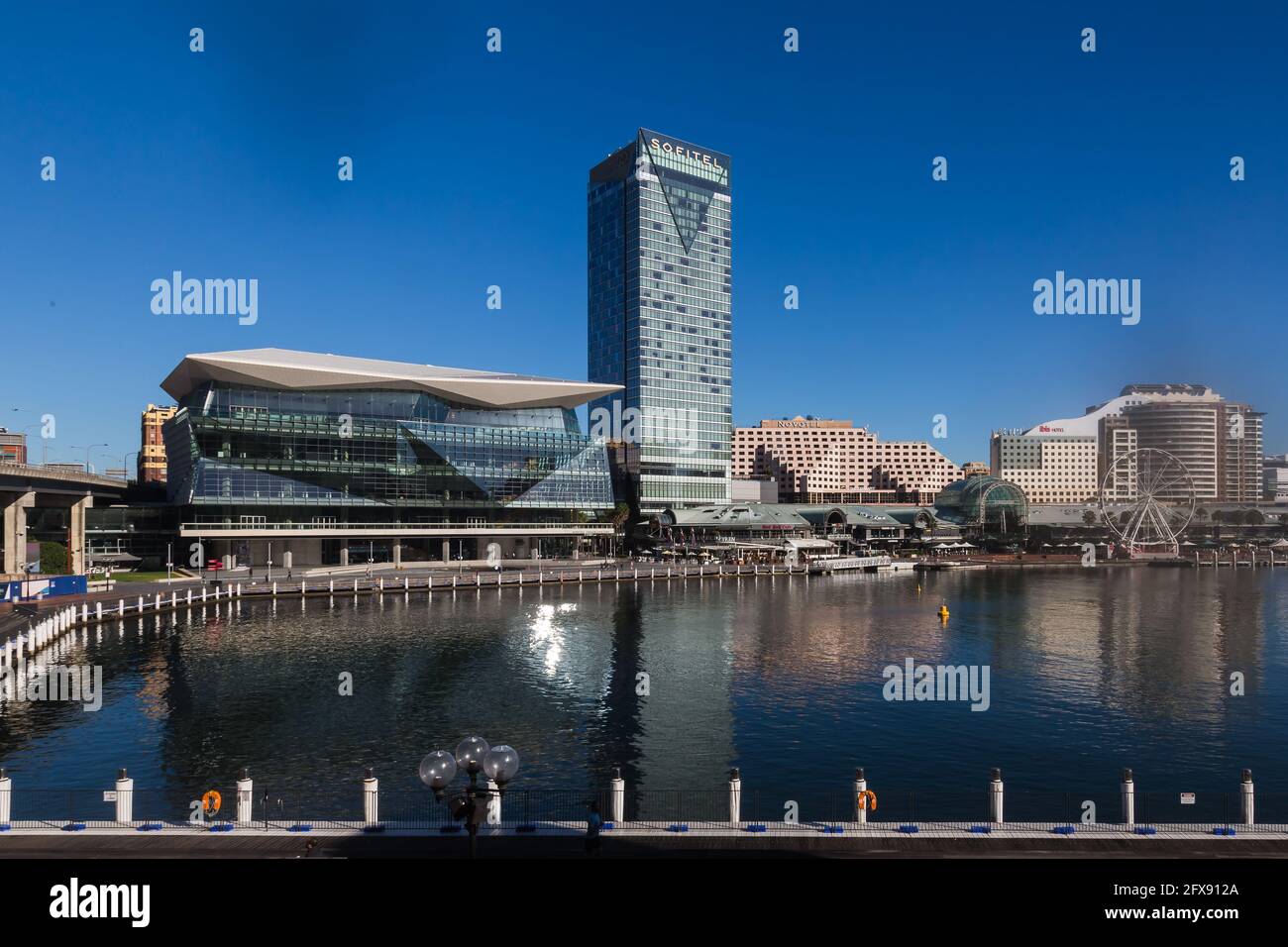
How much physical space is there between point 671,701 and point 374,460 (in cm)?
8896

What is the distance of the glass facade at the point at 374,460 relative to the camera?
112812 millimetres

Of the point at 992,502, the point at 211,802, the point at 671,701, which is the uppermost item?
the point at 992,502

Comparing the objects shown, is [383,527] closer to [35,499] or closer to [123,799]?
[35,499]

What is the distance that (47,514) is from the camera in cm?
12525

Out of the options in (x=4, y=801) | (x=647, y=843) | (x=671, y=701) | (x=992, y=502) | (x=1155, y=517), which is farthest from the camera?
(x=992, y=502)

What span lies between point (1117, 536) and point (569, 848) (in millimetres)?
186024

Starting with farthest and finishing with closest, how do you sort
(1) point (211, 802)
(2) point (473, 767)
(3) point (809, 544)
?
(3) point (809, 544) < (1) point (211, 802) < (2) point (473, 767)

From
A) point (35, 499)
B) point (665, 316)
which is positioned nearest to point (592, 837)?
point (35, 499)

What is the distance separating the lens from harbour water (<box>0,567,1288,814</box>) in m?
32.4

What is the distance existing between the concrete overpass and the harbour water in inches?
1348

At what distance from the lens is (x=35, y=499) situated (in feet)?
336

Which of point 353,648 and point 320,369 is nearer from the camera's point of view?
point 353,648
